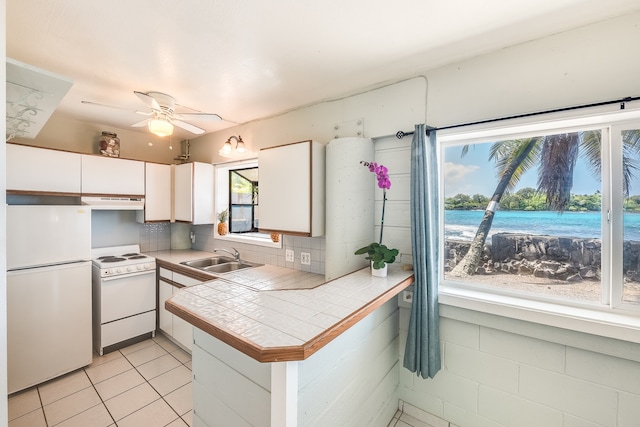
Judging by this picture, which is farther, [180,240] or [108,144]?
[180,240]

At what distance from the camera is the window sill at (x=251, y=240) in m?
2.83

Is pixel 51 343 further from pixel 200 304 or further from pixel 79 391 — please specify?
pixel 200 304

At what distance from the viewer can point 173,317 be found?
9.12 feet

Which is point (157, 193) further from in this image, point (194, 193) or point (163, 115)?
point (163, 115)

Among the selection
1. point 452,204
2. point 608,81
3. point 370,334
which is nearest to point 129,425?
point 370,334

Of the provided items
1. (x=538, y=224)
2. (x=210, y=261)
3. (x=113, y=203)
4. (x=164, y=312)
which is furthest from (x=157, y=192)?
(x=538, y=224)

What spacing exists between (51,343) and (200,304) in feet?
7.16

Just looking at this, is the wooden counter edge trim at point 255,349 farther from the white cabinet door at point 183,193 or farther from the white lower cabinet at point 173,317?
the white cabinet door at point 183,193

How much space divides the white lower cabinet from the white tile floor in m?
0.19

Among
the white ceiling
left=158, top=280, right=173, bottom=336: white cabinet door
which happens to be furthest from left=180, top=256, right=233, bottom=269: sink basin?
the white ceiling

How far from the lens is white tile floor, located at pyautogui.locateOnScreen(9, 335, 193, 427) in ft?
6.14

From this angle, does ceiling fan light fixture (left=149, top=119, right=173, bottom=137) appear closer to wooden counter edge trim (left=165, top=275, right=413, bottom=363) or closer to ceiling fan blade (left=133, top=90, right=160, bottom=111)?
ceiling fan blade (left=133, top=90, right=160, bottom=111)

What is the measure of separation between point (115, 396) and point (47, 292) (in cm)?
109

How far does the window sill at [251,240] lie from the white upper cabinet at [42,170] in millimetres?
1545
